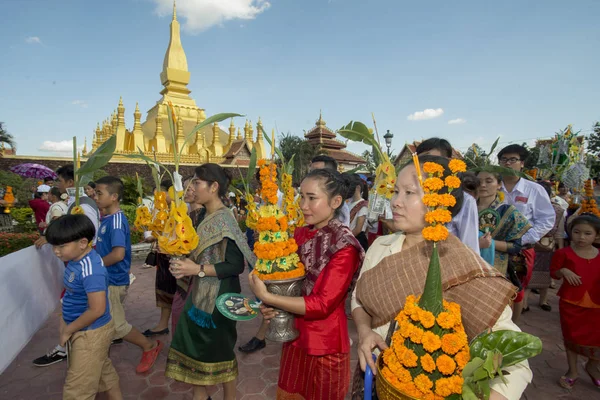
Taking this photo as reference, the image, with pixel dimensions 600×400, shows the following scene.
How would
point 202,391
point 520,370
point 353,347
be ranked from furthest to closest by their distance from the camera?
point 353,347, point 202,391, point 520,370

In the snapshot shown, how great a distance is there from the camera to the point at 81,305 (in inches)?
88.2

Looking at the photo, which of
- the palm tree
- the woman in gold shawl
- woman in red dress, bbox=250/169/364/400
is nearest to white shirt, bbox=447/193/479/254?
the woman in gold shawl

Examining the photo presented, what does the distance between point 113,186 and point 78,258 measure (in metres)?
1.25

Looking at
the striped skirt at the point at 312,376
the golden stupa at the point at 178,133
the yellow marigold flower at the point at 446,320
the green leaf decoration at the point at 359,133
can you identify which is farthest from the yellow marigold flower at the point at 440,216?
the golden stupa at the point at 178,133

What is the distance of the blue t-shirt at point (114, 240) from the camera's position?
3089 millimetres

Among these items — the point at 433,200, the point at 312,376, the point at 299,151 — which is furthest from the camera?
the point at 299,151

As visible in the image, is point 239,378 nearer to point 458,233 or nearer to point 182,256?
point 182,256

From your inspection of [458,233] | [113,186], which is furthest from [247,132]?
[458,233]

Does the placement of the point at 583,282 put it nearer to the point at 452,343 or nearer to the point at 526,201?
the point at 526,201

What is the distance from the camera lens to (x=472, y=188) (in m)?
2.99

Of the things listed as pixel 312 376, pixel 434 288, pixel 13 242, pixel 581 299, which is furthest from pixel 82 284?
pixel 13 242

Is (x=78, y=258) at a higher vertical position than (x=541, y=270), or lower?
higher

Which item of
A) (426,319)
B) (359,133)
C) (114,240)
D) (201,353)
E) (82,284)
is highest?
(359,133)

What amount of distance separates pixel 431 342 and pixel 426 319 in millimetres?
70
